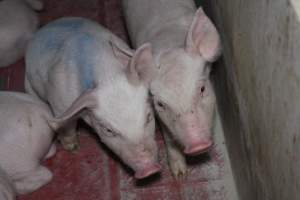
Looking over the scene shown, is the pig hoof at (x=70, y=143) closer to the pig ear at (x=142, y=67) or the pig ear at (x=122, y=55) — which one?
the pig ear at (x=122, y=55)

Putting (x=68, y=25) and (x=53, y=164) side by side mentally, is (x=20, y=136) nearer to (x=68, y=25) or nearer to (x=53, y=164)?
(x=53, y=164)

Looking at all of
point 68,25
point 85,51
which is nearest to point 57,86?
point 85,51

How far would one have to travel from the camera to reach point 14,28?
385 cm

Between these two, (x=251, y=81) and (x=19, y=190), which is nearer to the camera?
(x=251, y=81)

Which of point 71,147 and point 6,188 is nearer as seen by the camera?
point 6,188

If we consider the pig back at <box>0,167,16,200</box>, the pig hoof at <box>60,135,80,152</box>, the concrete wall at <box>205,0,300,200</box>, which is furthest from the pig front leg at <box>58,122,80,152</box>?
the concrete wall at <box>205,0,300,200</box>

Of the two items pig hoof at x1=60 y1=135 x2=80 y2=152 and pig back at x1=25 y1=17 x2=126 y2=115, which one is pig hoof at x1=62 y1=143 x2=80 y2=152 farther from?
pig back at x1=25 y1=17 x2=126 y2=115

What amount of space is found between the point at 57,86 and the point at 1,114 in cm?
41

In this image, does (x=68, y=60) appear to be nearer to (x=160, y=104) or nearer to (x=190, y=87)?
(x=160, y=104)

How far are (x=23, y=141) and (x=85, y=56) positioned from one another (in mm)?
650

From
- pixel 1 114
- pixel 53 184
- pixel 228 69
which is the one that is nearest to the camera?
pixel 228 69

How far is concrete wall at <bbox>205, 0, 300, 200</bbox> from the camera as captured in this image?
154 centimetres

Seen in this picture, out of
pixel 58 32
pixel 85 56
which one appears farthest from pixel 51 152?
pixel 85 56

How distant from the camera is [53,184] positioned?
10.9ft
